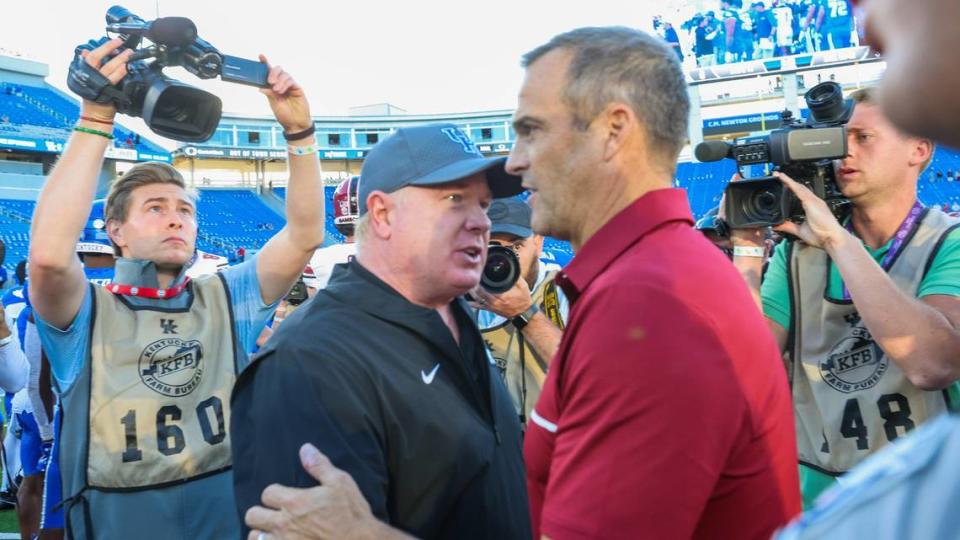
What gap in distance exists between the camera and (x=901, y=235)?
95.7 inches

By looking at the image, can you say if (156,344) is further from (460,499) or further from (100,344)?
(460,499)

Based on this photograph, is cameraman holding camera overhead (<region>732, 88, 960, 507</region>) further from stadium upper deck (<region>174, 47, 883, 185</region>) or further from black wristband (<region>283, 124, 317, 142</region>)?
stadium upper deck (<region>174, 47, 883, 185</region>)

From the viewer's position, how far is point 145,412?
258 centimetres

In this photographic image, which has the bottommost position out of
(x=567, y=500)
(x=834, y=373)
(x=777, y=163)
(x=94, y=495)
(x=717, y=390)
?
(x=94, y=495)

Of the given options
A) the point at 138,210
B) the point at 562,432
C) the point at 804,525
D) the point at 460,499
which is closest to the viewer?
the point at 804,525


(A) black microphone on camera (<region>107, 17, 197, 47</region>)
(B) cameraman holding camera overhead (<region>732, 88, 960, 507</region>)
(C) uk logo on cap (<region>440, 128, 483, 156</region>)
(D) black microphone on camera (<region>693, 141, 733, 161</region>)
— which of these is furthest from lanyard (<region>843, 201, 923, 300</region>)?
(A) black microphone on camera (<region>107, 17, 197, 47</region>)

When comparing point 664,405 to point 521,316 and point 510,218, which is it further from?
point 510,218

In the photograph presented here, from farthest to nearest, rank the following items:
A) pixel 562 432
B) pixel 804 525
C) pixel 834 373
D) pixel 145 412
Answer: pixel 145 412 < pixel 834 373 < pixel 562 432 < pixel 804 525

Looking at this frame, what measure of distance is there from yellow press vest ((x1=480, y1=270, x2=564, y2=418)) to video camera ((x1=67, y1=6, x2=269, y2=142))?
1506 mm

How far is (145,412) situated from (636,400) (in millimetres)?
2050

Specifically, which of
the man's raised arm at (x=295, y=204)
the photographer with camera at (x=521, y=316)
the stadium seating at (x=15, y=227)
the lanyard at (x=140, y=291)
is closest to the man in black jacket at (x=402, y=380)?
the man's raised arm at (x=295, y=204)

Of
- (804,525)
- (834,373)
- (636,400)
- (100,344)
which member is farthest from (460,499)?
(100,344)

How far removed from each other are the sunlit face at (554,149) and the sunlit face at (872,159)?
1481 mm

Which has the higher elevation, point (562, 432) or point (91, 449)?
point (562, 432)
